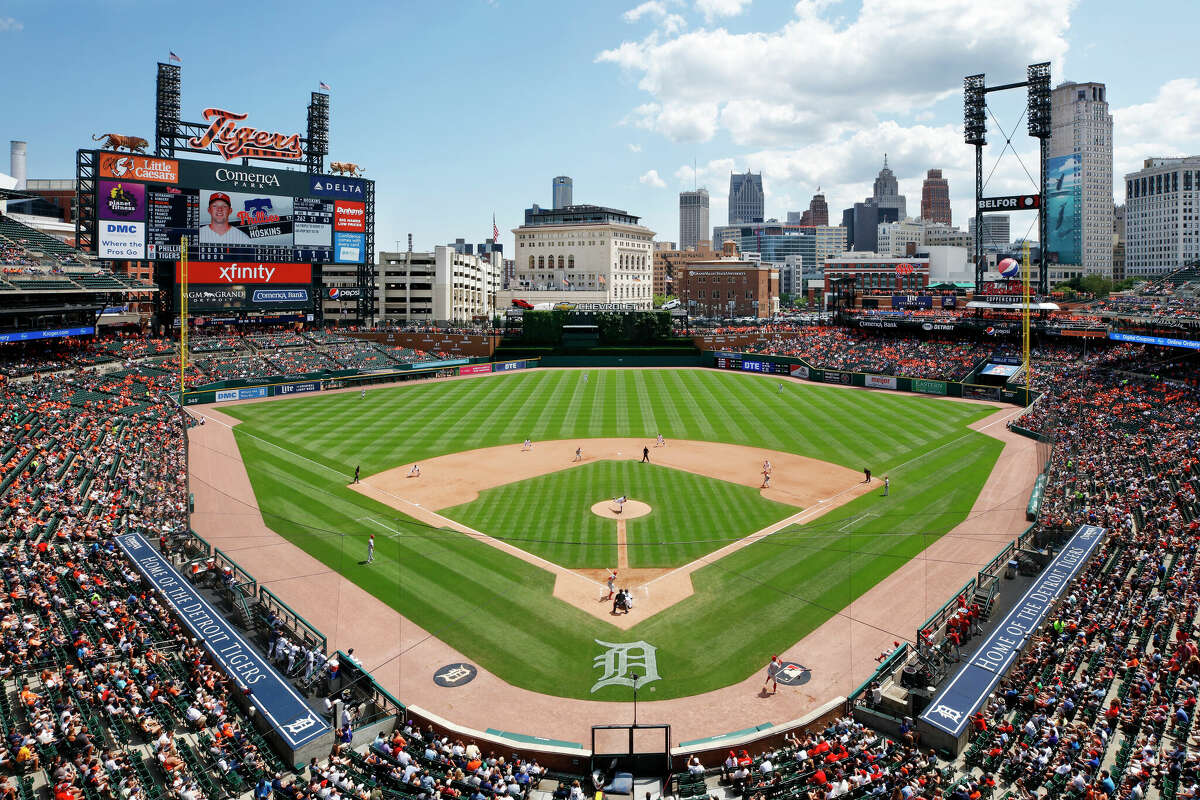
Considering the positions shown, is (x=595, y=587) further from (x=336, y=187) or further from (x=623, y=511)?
(x=336, y=187)

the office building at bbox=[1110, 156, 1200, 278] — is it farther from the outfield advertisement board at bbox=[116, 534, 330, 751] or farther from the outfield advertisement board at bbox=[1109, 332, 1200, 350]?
the outfield advertisement board at bbox=[116, 534, 330, 751]

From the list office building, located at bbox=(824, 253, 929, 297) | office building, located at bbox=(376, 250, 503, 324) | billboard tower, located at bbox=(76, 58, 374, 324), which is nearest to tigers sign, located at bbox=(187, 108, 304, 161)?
billboard tower, located at bbox=(76, 58, 374, 324)

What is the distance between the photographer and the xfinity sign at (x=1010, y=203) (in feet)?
250

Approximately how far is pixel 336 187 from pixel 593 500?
6002 cm

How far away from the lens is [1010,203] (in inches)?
3083

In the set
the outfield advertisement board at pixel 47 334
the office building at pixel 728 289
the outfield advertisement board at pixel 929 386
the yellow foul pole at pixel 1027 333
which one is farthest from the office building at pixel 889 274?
the outfield advertisement board at pixel 47 334

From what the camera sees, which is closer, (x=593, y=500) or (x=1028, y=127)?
(x=593, y=500)

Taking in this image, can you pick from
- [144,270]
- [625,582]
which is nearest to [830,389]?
[625,582]

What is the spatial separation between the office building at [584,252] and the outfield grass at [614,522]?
328 feet

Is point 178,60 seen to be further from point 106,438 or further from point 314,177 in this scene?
point 106,438

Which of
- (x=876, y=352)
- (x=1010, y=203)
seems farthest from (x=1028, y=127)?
(x=876, y=352)

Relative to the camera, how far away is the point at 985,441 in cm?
4628

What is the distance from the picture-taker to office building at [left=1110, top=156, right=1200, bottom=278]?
167125 millimetres

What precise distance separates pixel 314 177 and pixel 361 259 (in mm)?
9348
